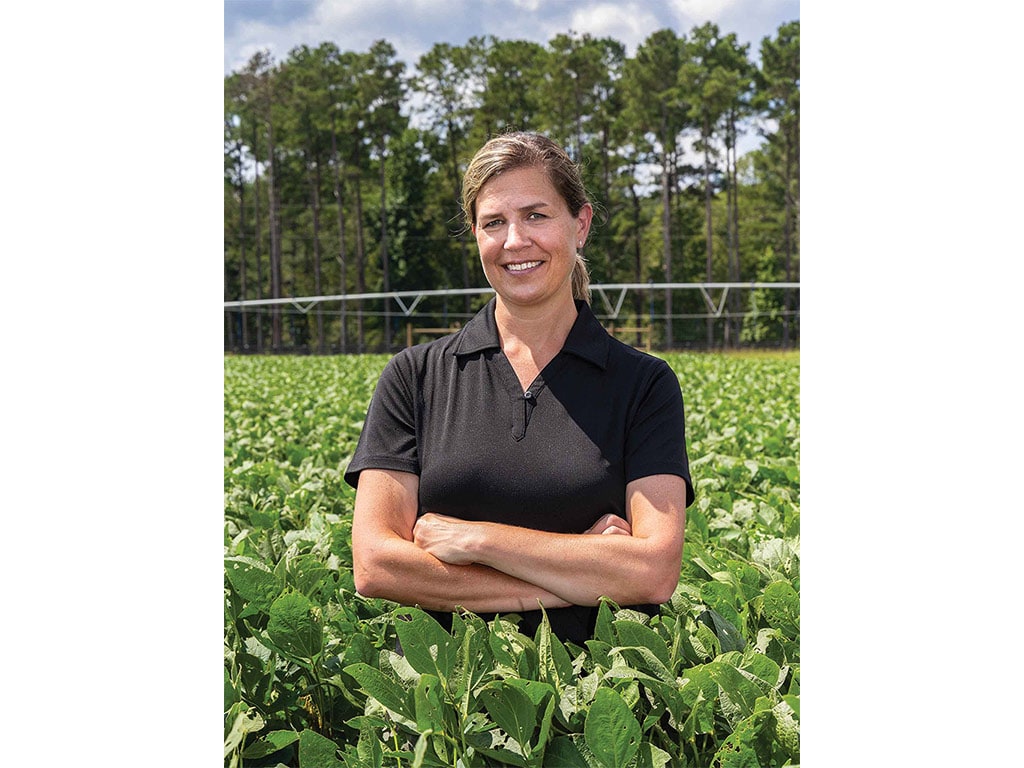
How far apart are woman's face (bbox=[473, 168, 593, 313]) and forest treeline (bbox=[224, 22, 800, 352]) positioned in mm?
35608

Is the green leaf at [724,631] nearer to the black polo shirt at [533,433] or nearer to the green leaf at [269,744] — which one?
the black polo shirt at [533,433]

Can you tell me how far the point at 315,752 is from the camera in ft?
5.09

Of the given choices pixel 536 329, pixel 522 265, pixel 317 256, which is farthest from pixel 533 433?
pixel 317 256

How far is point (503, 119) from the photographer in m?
41.5

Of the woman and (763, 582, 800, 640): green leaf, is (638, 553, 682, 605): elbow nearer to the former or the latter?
the woman

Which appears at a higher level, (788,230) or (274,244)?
(788,230)

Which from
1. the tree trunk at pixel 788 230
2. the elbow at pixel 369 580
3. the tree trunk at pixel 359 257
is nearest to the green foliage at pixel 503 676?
the elbow at pixel 369 580

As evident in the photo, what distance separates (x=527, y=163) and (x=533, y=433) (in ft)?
1.69

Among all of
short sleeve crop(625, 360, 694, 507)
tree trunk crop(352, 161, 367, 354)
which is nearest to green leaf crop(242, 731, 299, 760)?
short sleeve crop(625, 360, 694, 507)

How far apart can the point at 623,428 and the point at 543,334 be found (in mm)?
253

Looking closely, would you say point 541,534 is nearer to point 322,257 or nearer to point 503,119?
point 503,119

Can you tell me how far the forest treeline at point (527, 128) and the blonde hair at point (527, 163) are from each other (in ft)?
117

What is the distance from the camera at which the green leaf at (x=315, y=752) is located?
1547mm

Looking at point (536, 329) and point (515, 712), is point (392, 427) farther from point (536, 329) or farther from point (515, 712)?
point (515, 712)
